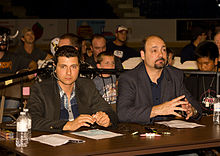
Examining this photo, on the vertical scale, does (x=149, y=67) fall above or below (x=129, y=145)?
above

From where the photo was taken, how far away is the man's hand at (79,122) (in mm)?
3584

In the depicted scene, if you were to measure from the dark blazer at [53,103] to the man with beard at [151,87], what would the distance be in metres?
0.21

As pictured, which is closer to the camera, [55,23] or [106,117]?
[106,117]

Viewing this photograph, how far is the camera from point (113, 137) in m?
3.47

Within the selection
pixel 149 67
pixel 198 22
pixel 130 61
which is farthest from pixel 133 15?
pixel 149 67

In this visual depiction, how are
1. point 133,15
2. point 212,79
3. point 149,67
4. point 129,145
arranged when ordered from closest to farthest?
point 129,145, point 149,67, point 212,79, point 133,15

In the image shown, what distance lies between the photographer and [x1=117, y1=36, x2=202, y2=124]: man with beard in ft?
13.8

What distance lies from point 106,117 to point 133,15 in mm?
10392

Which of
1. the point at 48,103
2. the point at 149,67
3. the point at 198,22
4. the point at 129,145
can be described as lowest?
the point at 129,145

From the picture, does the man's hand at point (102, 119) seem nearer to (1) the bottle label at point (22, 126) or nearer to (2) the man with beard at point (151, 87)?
(2) the man with beard at point (151, 87)

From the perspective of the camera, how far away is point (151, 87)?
4.41 m

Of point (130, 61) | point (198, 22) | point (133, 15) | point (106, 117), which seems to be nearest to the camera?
point (106, 117)

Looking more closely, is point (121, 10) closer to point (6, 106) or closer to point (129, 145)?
point (6, 106)

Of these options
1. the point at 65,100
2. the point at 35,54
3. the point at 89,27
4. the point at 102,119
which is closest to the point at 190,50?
the point at 35,54
